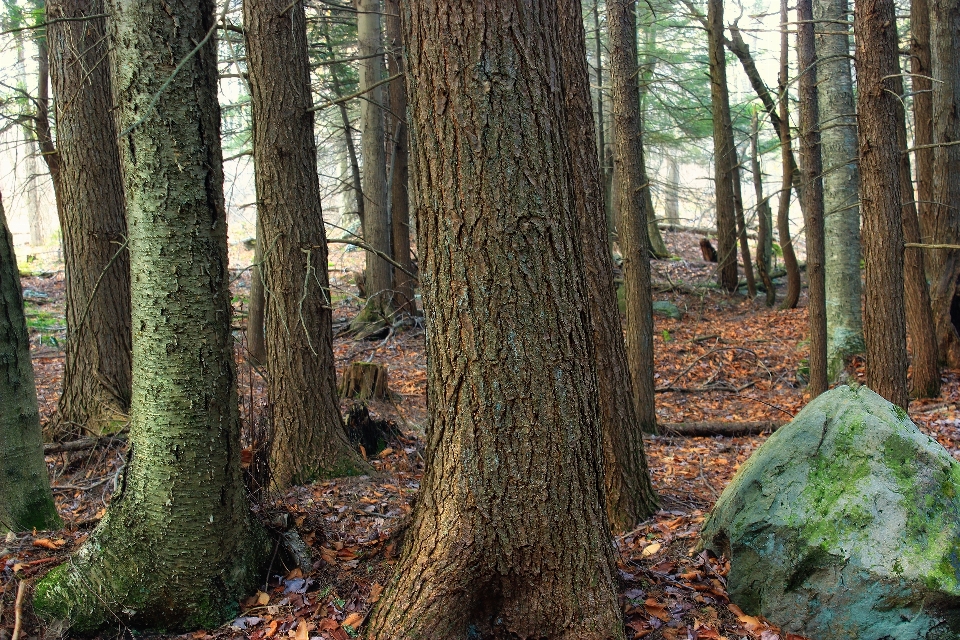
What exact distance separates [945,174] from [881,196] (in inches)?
166

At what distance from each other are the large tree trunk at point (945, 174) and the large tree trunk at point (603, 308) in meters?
6.59

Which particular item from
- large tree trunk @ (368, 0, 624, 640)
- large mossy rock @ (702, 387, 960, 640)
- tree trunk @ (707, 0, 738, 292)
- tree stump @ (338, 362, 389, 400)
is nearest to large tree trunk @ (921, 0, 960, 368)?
tree trunk @ (707, 0, 738, 292)

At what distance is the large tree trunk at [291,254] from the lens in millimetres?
5637

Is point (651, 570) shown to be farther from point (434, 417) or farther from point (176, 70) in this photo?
point (176, 70)

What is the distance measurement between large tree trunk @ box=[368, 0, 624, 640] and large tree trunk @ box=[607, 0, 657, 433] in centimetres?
408

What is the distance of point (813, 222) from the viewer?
941 centimetres

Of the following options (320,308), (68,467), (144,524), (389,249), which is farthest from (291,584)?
(389,249)

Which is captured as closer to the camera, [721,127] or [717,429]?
[717,429]

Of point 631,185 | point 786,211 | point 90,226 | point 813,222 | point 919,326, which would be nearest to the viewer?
point 90,226

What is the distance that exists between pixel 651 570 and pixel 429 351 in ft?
6.24

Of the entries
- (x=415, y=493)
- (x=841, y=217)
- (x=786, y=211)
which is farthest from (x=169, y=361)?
(x=786, y=211)

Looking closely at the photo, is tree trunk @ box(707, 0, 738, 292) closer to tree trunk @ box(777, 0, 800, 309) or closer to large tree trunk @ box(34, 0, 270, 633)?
tree trunk @ box(777, 0, 800, 309)

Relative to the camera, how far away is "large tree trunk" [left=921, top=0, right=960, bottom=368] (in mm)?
9297

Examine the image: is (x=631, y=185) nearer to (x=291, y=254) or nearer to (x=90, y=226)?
(x=291, y=254)
